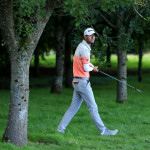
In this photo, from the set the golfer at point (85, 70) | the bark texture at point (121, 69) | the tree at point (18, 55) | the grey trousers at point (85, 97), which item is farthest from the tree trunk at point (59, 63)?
the tree at point (18, 55)

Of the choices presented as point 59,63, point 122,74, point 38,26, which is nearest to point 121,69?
point 122,74

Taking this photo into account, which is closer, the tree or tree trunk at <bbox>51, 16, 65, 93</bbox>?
the tree

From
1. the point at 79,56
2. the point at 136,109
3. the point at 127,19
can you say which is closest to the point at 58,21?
the point at 127,19

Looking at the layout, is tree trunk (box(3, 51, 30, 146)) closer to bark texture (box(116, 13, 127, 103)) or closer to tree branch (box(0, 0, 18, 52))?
tree branch (box(0, 0, 18, 52))

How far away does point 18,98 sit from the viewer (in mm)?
6906

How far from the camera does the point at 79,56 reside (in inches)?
309

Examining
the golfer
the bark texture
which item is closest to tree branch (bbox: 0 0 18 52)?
the golfer

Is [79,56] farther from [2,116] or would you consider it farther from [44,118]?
[2,116]

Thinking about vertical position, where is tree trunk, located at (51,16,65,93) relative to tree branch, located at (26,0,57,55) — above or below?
below

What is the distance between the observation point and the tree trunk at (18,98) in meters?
6.86

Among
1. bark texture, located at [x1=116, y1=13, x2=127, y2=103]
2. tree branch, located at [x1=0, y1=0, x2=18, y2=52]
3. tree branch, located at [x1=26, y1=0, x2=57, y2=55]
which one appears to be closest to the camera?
tree branch, located at [x1=0, y1=0, x2=18, y2=52]

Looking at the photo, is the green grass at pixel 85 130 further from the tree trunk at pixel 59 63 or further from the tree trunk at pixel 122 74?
the tree trunk at pixel 59 63

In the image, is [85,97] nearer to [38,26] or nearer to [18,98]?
[18,98]

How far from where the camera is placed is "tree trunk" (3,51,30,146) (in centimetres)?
686
